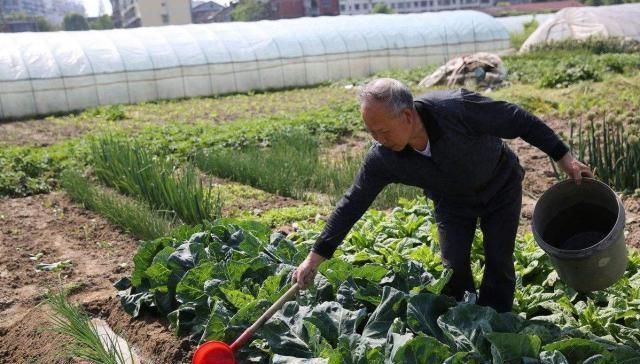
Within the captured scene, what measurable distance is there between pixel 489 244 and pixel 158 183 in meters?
3.09

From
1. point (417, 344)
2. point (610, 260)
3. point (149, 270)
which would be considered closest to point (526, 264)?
point (610, 260)

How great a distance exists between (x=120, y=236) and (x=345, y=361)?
141 inches

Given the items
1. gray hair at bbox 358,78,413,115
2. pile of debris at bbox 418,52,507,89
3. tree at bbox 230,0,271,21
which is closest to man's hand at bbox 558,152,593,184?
gray hair at bbox 358,78,413,115

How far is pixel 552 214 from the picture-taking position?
3.39 m

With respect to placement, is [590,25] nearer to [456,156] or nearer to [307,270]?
[456,156]

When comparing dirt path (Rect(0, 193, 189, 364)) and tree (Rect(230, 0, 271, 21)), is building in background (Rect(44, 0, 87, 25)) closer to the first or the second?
tree (Rect(230, 0, 271, 21))

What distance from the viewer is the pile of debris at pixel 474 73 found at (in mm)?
13930

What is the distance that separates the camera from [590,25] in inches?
752

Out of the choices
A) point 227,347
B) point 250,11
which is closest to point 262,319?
point 227,347

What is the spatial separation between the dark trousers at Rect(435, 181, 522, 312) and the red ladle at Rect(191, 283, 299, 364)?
85 cm

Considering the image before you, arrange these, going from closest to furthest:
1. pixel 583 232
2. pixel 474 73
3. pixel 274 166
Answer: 1. pixel 583 232
2. pixel 274 166
3. pixel 474 73

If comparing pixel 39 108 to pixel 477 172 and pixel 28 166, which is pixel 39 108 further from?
pixel 477 172

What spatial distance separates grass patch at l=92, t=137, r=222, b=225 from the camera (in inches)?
205

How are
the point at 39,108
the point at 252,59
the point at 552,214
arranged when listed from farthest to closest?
the point at 252,59, the point at 39,108, the point at 552,214
